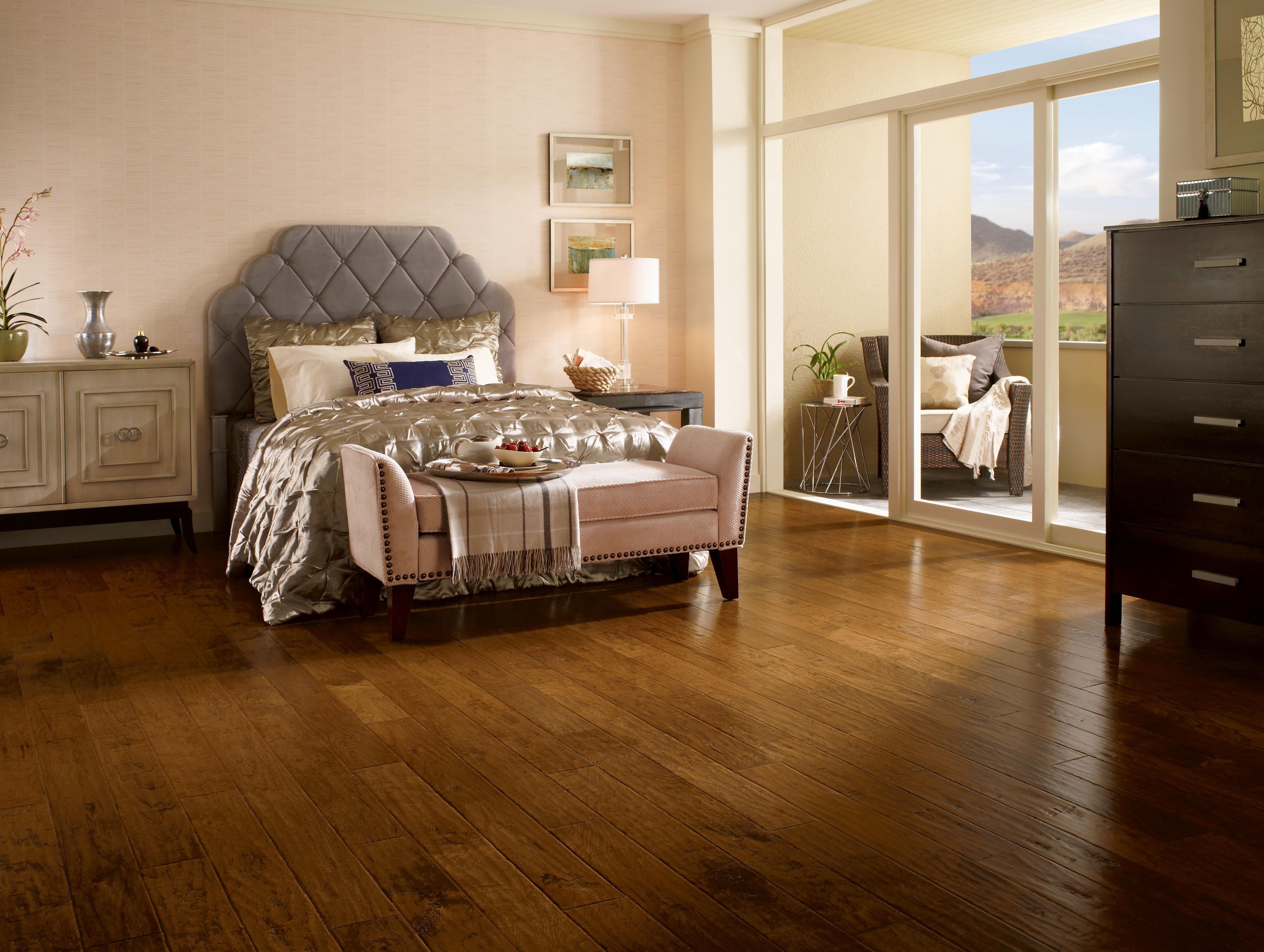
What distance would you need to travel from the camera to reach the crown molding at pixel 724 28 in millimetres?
6195

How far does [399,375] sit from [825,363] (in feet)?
9.04

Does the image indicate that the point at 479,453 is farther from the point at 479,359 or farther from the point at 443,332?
the point at 443,332

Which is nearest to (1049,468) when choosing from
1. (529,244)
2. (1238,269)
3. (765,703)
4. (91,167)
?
(1238,269)

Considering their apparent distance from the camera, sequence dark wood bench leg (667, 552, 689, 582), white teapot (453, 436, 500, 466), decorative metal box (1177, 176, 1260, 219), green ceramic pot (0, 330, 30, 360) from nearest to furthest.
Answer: decorative metal box (1177, 176, 1260, 219) < white teapot (453, 436, 500, 466) < dark wood bench leg (667, 552, 689, 582) < green ceramic pot (0, 330, 30, 360)

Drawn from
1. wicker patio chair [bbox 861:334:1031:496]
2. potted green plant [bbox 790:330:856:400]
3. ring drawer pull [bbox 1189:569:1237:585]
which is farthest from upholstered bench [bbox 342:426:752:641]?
potted green plant [bbox 790:330:856:400]

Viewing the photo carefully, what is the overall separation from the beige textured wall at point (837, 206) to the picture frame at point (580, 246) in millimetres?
1023

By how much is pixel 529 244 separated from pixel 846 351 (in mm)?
2023

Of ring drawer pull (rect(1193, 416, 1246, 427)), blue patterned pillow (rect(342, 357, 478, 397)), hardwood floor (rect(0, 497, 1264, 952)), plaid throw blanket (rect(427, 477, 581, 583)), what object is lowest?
hardwood floor (rect(0, 497, 1264, 952))

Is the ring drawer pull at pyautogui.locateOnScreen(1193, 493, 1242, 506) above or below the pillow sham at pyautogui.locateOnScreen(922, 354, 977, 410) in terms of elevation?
below

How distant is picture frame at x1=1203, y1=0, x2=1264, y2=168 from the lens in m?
3.57

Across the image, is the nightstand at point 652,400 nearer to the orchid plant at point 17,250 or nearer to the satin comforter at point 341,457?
the satin comforter at point 341,457

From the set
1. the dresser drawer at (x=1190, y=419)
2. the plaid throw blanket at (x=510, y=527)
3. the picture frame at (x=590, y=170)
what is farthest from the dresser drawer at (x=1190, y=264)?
the picture frame at (x=590, y=170)

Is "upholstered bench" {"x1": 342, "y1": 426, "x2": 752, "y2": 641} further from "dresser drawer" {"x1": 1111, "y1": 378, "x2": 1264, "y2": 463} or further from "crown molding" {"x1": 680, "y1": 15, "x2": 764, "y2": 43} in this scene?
"crown molding" {"x1": 680, "y1": 15, "x2": 764, "y2": 43}

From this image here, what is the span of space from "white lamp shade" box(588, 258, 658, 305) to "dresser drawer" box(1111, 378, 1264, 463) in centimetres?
287
